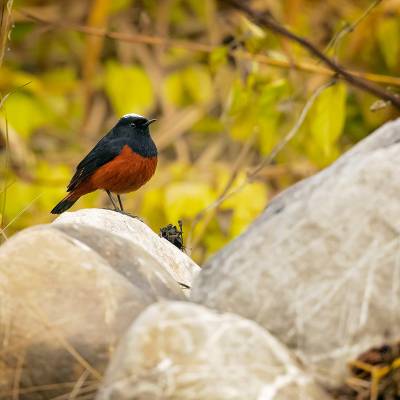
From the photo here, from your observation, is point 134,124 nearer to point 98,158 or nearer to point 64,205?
point 98,158

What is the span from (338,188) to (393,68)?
4.14 m

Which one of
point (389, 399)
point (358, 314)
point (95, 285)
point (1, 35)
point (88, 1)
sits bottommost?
point (389, 399)

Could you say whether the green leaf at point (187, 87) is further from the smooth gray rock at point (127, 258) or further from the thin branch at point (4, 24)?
the smooth gray rock at point (127, 258)

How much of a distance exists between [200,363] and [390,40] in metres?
4.65

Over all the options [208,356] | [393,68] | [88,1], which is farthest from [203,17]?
[208,356]

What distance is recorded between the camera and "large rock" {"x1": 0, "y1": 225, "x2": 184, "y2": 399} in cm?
284

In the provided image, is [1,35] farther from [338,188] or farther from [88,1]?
[88,1]

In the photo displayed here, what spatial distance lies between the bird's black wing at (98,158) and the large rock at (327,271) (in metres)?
2.49

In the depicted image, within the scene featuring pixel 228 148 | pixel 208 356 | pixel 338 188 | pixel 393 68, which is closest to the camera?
pixel 208 356

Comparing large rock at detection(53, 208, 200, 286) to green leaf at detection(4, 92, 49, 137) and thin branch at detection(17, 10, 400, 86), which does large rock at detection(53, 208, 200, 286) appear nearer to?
thin branch at detection(17, 10, 400, 86)

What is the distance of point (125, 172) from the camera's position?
5.34m

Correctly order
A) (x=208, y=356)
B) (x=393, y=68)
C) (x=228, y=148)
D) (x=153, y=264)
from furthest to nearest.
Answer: (x=228, y=148) < (x=393, y=68) < (x=153, y=264) < (x=208, y=356)

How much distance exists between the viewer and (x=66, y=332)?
2844mm

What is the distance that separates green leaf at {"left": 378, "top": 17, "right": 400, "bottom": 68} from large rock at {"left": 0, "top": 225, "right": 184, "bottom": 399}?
161 inches
